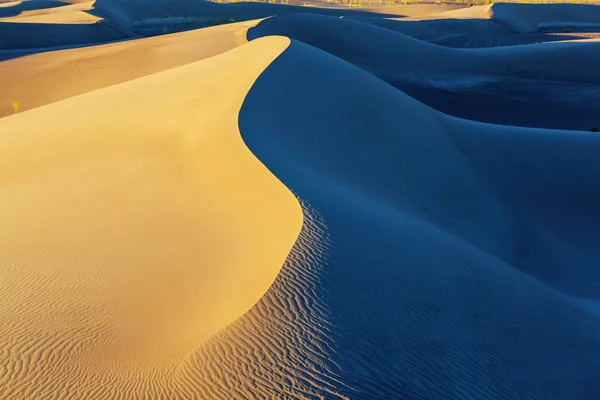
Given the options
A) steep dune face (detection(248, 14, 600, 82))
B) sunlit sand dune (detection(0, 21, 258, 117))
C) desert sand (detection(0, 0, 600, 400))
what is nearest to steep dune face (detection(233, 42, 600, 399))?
desert sand (detection(0, 0, 600, 400))

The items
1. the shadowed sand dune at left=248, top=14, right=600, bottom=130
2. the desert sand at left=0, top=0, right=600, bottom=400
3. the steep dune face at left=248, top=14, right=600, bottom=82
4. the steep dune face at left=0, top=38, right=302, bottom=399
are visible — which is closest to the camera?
the desert sand at left=0, top=0, right=600, bottom=400

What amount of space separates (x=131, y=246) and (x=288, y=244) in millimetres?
2139

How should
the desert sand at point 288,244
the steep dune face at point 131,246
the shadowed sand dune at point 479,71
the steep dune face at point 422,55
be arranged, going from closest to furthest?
the desert sand at point 288,244
the steep dune face at point 131,246
the shadowed sand dune at point 479,71
the steep dune face at point 422,55

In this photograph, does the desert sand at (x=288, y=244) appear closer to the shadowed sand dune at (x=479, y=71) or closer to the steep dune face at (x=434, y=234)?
the steep dune face at (x=434, y=234)

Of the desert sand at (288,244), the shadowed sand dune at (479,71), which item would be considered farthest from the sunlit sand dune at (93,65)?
the desert sand at (288,244)

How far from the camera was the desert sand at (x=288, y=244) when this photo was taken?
426 centimetres

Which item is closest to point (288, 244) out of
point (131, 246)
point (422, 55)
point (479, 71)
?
point (131, 246)

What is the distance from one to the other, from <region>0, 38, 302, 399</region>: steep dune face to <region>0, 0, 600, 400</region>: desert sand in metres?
0.03

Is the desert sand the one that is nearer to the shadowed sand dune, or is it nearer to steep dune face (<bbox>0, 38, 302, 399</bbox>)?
steep dune face (<bbox>0, 38, 302, 399</bbox>)

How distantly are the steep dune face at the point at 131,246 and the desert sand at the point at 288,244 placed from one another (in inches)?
1.1

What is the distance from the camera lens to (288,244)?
547 cm

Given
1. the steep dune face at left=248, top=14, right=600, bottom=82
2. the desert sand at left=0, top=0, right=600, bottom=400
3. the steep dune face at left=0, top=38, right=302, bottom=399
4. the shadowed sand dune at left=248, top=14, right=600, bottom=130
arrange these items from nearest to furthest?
the desert sand at left=0, top=0, right=600, bottom=400, the steep dune face at left=0, top=38, right=302, bottom=399, the shadowed sand dune at left=248, top=14, right=600, bottom=130, the steep dune face at left=248, top=14, right=600, bottom=82

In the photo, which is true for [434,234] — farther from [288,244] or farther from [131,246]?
[131,246]

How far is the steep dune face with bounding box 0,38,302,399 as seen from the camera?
4.54 metres
